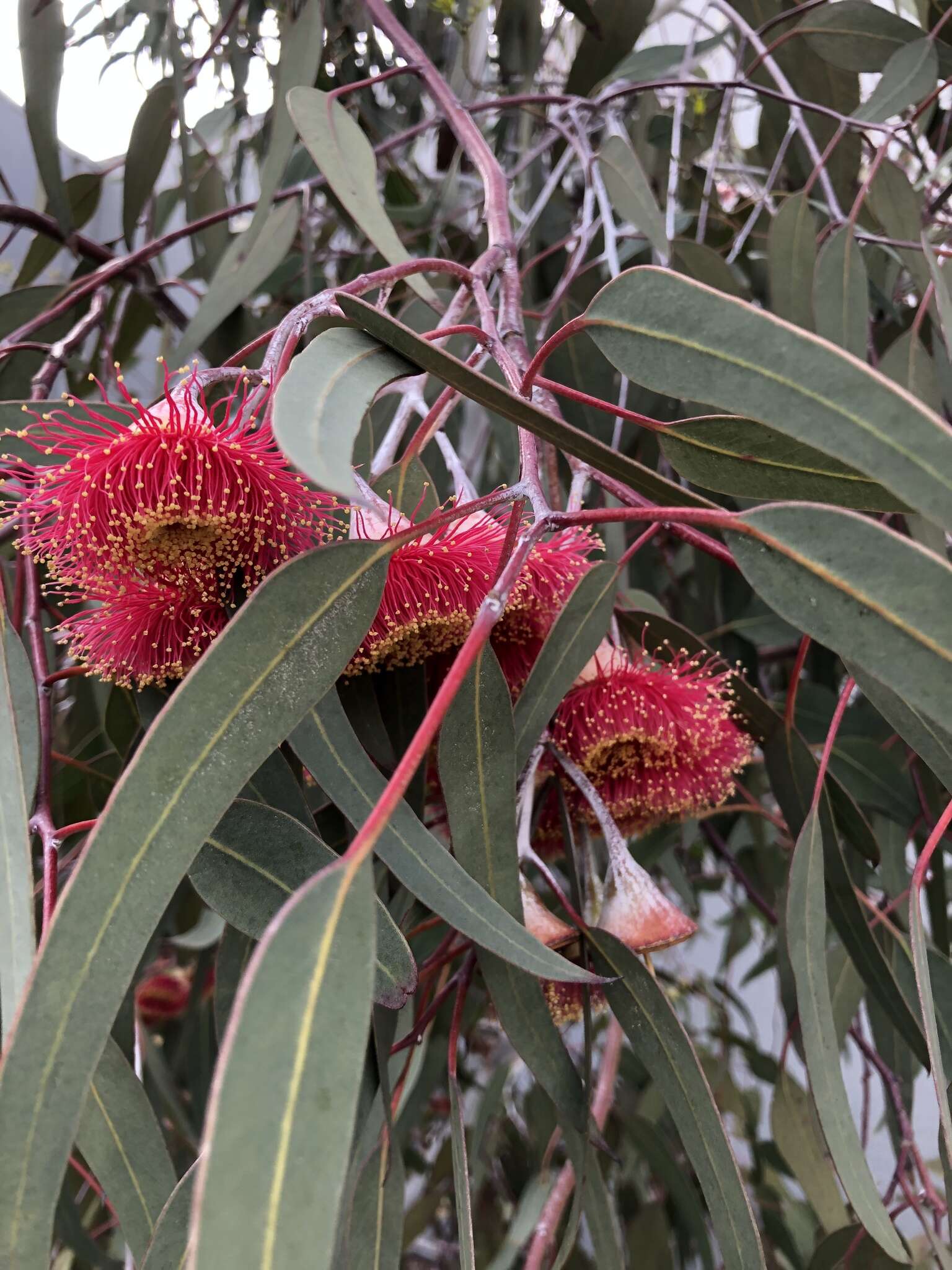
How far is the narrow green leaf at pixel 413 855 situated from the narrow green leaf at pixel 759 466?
196 mm

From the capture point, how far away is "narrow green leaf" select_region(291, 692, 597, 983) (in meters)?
0.41

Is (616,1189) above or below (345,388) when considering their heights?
below

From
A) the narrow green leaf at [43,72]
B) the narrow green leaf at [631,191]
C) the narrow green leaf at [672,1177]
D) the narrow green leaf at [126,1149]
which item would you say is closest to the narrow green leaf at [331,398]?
the narrow green leaf at [126,1149]

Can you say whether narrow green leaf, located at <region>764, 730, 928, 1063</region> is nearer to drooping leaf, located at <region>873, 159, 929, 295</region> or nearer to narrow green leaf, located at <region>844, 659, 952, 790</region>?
narrow green leaf, located at <region>844, 659, 952, 790</region>

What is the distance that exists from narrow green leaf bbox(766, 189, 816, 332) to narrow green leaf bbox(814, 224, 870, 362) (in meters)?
0.07

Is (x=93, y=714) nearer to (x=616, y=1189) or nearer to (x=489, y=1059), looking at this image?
(x=616, y=1189)

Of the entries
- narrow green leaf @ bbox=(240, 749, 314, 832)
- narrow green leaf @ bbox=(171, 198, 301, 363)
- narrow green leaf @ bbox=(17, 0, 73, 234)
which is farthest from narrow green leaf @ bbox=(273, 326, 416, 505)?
narrow green leaf @ bbox=(17, 0, 73, 234)

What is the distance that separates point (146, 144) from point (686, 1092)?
3.23 ft

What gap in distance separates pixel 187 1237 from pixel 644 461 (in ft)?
2.67

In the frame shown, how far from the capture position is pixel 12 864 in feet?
1.24

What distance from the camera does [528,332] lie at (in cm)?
111

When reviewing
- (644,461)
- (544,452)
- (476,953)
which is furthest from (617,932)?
(644,461)

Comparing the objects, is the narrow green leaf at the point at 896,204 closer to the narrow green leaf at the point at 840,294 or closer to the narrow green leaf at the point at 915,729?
the narrow green leaf at the point at 840,294

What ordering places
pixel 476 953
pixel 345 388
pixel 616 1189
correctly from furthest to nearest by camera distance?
pixel 616 1189 → pixel 476 953 → pixel 345 388
